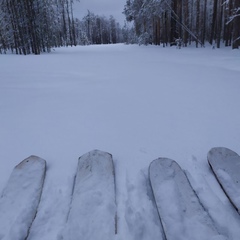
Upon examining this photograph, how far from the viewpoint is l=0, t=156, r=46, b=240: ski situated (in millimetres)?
1353

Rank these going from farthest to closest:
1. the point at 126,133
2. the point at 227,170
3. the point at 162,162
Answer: the point at 126,133 → the point at 162,162 → the point at 227,170

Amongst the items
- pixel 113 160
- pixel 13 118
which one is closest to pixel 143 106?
pixel 113 160

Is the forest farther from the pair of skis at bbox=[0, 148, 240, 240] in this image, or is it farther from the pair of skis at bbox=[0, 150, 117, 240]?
the pair of skis at bbox=[0, 150, 117, 240]

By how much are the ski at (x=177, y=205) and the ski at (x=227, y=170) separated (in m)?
0.24

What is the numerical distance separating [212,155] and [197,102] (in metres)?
1.30

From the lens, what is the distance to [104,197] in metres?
1.53

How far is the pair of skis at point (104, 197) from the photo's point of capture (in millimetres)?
1303

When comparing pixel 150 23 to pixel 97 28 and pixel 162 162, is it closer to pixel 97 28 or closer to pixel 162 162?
pixel 162 162

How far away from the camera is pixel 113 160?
199 centimetres

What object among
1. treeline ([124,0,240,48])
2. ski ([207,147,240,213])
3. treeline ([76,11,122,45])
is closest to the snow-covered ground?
ski ([207,147,240,213])

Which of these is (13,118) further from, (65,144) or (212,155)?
(212,155)

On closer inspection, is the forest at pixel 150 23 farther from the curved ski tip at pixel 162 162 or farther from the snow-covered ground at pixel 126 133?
the curved ski tip at pixel 162 162

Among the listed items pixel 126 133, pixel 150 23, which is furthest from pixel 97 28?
pixel 126 133

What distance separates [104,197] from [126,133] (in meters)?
0.95
